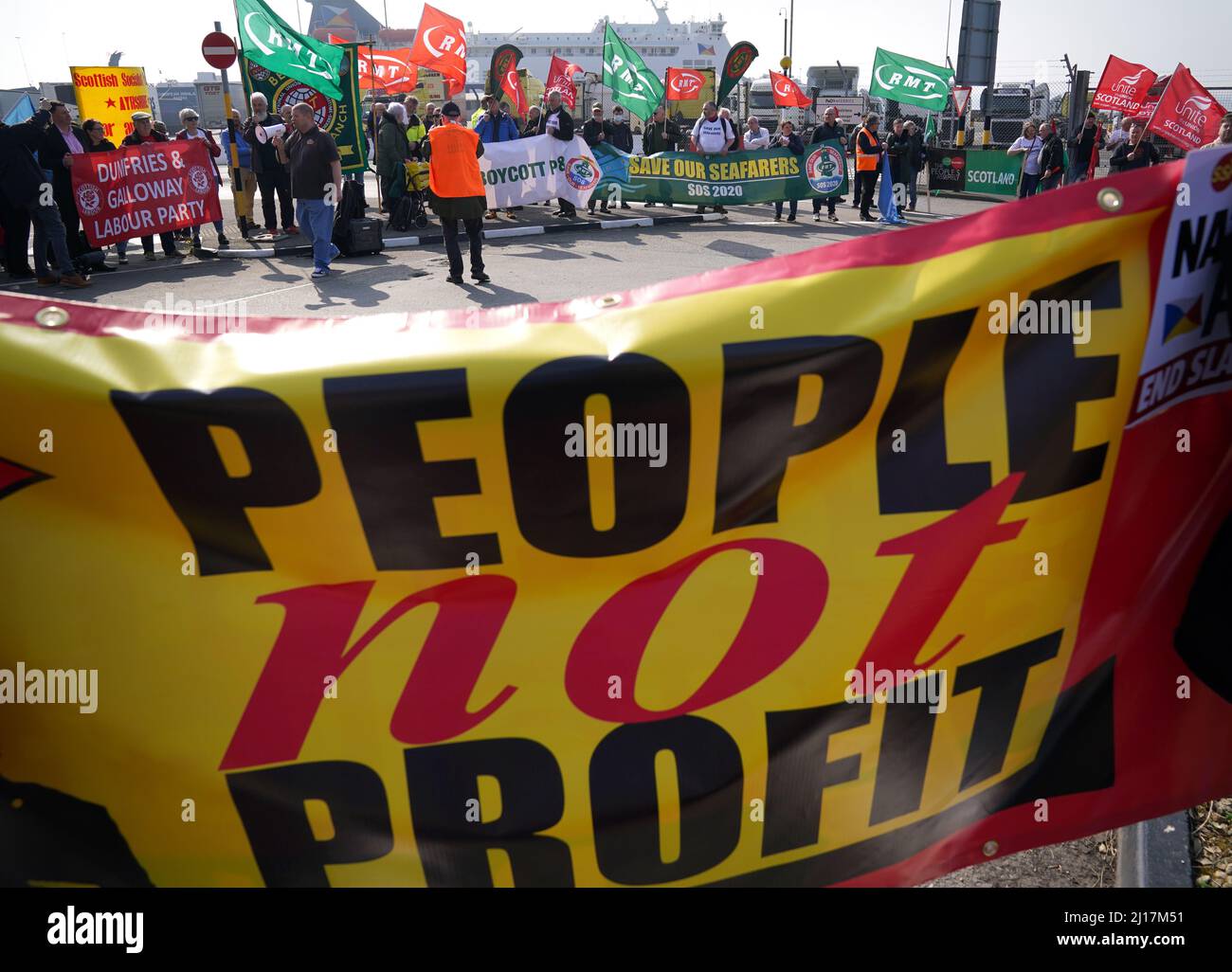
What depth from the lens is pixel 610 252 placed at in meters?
13.8

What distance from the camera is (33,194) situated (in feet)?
34.9

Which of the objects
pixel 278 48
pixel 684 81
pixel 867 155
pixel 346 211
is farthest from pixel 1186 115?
pixel 278 48

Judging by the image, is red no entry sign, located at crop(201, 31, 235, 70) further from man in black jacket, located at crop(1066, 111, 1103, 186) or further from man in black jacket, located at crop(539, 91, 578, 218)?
man in black jacket, located at crop(1066, 111, 1103, 186)

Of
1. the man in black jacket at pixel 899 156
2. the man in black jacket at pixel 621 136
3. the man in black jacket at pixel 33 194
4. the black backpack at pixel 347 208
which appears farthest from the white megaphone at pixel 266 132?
the man in black jacket at pixel 899 156

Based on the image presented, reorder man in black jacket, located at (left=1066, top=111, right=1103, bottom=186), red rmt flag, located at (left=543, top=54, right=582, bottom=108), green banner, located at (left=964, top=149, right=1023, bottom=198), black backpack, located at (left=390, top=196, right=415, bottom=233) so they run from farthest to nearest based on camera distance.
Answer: red rmt flag, located at (left=543, top=54, right=582, bottom=108) → green banner, located at (left=964, top=149, right=1023, bottom=198) → man in black jacket, located at (left=1066, top=111, right=1103, bottom=186) → black backpack, located at (left=390, top=196, right=415, bottom=233)

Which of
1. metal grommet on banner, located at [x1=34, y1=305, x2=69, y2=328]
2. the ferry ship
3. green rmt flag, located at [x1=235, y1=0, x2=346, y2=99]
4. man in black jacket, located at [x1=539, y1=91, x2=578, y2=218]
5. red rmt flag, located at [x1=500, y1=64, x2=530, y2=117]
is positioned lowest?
metal grommet on banner, located at [x1=34, y1=305, x2=69, y2=328]

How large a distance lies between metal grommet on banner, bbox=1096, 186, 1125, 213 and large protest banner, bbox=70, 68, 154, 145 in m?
16.4

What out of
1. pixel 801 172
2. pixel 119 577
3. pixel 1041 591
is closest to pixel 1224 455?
pixel 1041 591

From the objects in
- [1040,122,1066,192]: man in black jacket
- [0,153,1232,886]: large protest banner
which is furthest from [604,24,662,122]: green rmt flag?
[0,153,1232,886]: large protest banner

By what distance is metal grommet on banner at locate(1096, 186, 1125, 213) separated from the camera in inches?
82.9

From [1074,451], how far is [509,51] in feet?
65.1

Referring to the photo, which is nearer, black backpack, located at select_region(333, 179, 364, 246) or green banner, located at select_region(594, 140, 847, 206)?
black backpack, located at select_region(333, 179, 364, 246)

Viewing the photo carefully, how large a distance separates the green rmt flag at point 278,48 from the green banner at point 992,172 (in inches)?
616

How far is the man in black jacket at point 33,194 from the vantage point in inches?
416
